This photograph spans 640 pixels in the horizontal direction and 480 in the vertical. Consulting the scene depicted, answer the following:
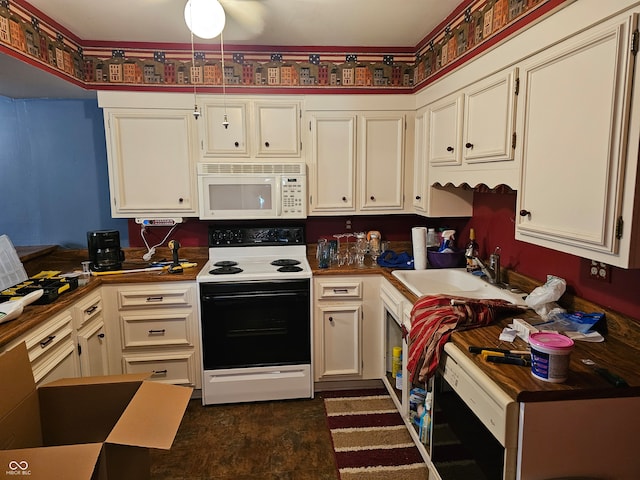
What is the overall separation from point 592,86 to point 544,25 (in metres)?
0.40

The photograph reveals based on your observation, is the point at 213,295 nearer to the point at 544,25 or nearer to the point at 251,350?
the point at 251,350

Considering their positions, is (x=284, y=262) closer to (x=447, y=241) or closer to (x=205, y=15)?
(x=447, y=241)

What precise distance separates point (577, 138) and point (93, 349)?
2.72m

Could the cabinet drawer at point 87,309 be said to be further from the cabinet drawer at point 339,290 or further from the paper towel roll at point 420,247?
the paper towel roll at point 420,247

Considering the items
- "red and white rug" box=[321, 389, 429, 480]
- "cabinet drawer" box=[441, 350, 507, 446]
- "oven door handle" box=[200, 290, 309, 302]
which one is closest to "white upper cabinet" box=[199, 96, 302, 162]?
"oven door handle" box=[200, 290, 309, 302]

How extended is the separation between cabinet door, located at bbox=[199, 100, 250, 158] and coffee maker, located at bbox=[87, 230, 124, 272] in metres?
0.86

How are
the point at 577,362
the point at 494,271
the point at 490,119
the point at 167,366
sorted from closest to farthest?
the point at 577,362 → the point at 490,119 → the point at 494,271 → the point at 167,366

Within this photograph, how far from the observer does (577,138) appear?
1395 mm

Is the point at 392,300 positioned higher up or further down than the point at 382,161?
further down

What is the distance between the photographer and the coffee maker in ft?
9.07

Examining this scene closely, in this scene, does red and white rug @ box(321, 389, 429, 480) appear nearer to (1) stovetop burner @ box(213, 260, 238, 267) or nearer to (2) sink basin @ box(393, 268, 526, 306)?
(2) sink basin @ box(393, 268, 526, 306)

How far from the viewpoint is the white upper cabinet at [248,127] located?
2.88 m

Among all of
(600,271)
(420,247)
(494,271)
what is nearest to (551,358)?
(600,271)

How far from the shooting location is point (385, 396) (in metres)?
2.86
